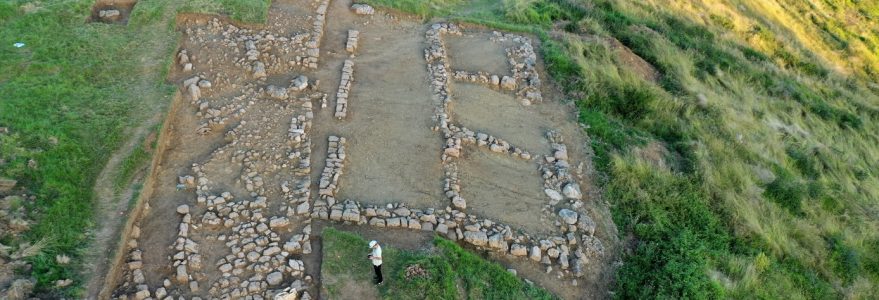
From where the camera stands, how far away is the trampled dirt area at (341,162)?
8.27m

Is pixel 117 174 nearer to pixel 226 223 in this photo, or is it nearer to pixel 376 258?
pixel 226 223

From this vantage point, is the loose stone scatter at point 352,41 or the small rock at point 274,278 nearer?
the small rock at point 274,278

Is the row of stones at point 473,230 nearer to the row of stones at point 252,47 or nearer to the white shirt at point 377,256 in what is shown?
the white shirt at point 377,256

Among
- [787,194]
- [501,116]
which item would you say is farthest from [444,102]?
[787,194]

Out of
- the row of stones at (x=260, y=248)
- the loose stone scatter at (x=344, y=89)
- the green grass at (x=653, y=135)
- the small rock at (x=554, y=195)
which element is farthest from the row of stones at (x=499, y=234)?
the loose stone scatter at (x=344, y=89)

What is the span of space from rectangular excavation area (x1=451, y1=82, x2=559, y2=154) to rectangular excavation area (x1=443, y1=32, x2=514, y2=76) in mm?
808

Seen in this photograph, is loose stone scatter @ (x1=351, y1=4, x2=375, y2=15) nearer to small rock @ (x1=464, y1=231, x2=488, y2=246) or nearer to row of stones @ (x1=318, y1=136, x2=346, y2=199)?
row of stones @ (x1=318, y1=136, x2=346, y2=199)

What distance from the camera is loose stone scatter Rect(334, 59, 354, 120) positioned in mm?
11398

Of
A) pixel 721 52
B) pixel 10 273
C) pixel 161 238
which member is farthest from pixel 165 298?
pixel 721 52

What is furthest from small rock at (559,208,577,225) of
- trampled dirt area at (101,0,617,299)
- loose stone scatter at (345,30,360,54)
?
loose stone scatter at (345,30,360,54)

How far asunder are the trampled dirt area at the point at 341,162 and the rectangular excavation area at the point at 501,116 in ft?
0.13

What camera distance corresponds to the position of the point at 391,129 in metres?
11.3

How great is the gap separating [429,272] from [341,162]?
3.02 metres

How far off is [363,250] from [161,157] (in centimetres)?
394
